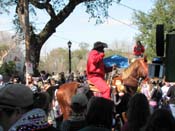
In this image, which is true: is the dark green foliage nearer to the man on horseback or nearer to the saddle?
the man on horseback

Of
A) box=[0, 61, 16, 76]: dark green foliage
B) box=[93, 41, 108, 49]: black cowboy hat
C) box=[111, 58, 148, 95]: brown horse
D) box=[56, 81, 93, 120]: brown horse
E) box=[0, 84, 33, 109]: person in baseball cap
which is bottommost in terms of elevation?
box=[0, 61, 16, 76]: dark green foliage

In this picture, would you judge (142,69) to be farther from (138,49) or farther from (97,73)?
(97,73)

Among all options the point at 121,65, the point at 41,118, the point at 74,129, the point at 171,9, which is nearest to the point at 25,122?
the point at 41,118

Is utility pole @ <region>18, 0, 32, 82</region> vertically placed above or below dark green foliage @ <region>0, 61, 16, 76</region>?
above

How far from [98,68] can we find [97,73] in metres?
0.12

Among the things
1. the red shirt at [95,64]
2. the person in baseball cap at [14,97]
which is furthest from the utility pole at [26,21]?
the person in baseball cap at [14,97]

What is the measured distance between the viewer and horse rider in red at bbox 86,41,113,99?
12422mm

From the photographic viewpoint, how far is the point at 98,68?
12734 millimetres

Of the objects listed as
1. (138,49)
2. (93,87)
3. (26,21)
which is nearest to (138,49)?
(138,49)

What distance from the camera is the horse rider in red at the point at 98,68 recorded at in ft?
40.8

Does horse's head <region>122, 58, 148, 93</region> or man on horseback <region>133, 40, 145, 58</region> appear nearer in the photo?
horse's head <region>122, 58, 148, 93</region>

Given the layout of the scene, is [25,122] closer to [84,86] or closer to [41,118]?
[41,118]

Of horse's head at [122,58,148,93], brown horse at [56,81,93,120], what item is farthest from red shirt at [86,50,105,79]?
horse's head at [122,58,148,93]

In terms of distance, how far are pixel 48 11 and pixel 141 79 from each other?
17983 millimetres
